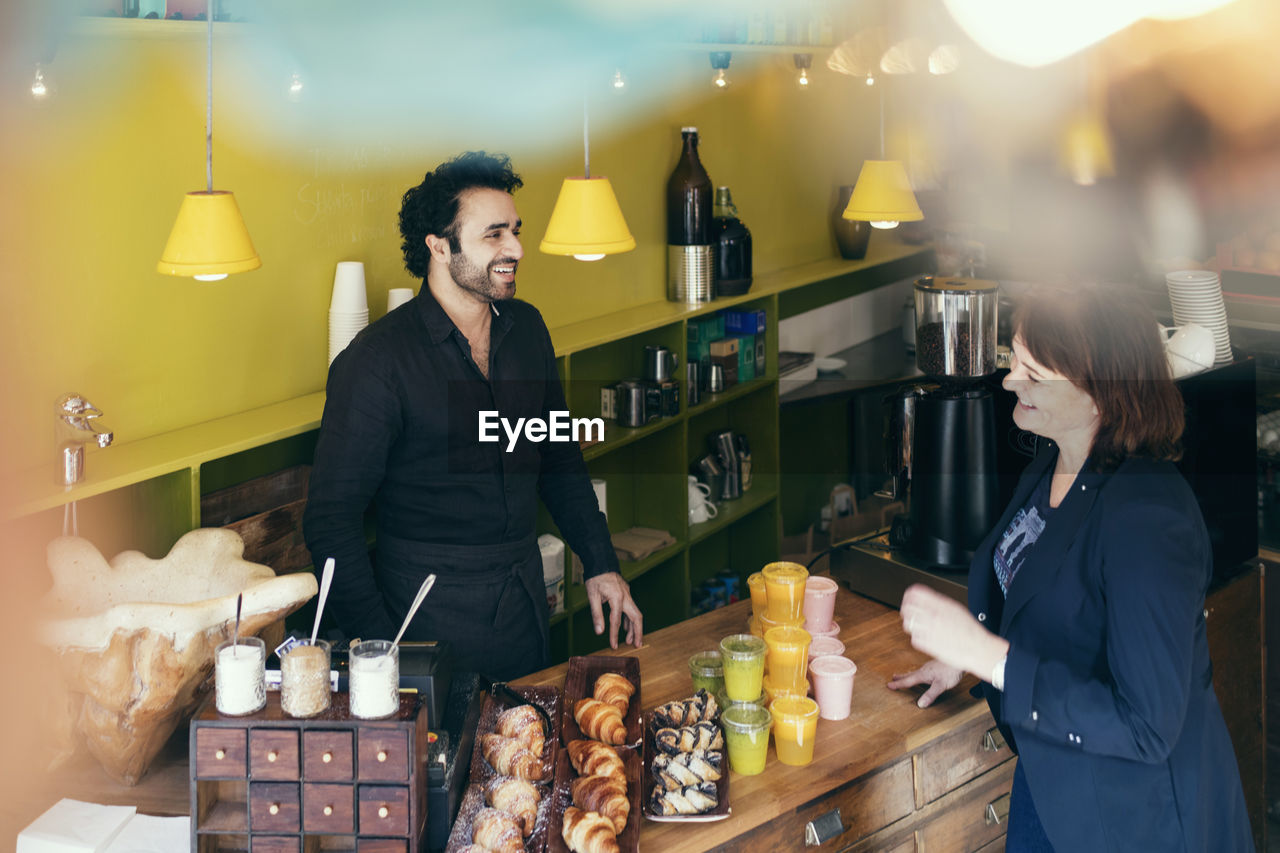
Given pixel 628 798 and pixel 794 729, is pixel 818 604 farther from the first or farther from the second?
pixel 628 798

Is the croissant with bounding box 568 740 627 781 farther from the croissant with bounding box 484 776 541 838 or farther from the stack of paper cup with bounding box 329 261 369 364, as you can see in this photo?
the stack of paper cup with bounding box 329 261 369 364

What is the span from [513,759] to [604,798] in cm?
17

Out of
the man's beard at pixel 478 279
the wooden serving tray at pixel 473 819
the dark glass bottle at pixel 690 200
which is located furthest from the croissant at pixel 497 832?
the dark glass bottle at pixel 690 200

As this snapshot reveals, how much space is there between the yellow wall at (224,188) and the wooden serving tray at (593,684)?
87cm

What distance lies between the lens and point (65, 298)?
183 centimetres

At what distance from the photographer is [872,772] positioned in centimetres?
151

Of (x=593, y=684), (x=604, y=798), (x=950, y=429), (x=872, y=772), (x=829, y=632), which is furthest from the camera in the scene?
(x=950, y=429)

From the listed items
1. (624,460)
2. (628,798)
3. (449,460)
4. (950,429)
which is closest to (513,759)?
(628,798)

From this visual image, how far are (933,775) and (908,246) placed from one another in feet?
10.7

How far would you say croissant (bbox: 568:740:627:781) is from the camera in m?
1.34

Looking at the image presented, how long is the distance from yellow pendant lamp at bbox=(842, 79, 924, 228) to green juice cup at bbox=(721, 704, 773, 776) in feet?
5.27

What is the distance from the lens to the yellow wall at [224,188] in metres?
1.78

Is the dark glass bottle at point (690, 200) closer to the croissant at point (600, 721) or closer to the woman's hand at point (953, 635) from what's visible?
the croissant at point (600, 721)

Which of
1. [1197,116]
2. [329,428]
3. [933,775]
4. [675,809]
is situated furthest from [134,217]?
[1197,116]
